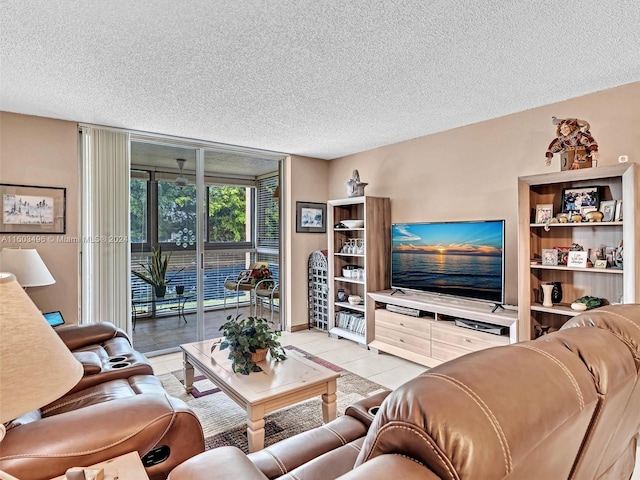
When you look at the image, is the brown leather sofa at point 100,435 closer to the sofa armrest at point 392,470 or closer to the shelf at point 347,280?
the sofa armrest at point 392,470

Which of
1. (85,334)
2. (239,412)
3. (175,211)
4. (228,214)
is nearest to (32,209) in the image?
(175,211)

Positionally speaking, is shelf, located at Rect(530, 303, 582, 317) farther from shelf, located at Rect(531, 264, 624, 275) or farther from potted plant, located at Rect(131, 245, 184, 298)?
potted plant, located at Rect(131, 245, 184, 298)

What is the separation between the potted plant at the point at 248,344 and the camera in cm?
245

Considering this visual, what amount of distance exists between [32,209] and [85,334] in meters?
1.44

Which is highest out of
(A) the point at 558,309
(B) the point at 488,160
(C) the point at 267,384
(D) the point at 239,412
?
(B) the point at 488,160

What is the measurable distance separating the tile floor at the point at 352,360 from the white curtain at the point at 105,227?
0.63m

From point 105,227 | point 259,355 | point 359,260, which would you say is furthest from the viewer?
point 359,260

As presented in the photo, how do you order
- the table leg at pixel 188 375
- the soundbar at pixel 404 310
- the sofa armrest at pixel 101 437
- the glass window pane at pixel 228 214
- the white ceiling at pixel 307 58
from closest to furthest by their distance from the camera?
the sofa armrest at pixel 101 437, the white ceiling at pixel 307 58, the table leg at pixel 188 375, the soundbar at pixel 404 310, the glass window pane at pixel 228 214

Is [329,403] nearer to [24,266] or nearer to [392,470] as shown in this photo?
[392,470]

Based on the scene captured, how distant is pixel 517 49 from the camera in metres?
2.17

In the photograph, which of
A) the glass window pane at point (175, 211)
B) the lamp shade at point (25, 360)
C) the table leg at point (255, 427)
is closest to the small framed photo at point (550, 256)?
the table leg at point (255, 427)

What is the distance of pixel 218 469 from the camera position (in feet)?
3.59

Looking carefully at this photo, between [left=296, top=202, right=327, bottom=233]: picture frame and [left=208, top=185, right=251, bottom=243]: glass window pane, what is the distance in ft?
2.44

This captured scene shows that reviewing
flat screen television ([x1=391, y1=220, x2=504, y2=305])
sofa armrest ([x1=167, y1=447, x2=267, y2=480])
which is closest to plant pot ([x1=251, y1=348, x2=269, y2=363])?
sofa armrest ([x1=167, y1=447, x2=267, y2=480])
